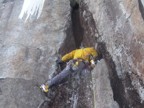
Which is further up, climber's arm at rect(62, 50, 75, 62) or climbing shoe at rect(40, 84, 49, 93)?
climbing shoe at rect(40, 84, 49, 93)

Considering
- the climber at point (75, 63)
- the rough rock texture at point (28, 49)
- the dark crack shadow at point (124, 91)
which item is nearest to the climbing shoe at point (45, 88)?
the climber at point (75, 63)

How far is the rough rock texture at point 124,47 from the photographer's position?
187 inches

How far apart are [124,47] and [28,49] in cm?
227

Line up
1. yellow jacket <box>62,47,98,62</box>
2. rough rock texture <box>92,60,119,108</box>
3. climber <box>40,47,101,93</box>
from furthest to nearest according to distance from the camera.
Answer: yellow jacket <box>62,47,98,62</box>, climber <box>40,47,101,93</box>, rough rock texture <box>92,60,119,108</box>

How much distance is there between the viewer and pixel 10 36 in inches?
279

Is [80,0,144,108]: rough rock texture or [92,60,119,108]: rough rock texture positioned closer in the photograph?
[92,60,119,108]: rough rock texture

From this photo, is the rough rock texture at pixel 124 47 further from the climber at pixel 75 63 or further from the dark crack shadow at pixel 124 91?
the climber at pixel 75 63

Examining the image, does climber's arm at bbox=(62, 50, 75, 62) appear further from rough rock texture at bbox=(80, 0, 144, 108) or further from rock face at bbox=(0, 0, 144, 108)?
rough rock texture at bbox=(80, 0, 144, 108)

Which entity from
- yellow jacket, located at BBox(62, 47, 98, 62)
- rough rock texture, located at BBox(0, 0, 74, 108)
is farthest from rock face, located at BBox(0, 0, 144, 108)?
yellow jacket, located at BBox(62, 47, 98, 62)

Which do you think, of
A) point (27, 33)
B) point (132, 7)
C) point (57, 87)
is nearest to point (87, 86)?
point (57, 87)

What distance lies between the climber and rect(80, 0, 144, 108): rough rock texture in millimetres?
280

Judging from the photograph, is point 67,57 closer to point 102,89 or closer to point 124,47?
point 124,47

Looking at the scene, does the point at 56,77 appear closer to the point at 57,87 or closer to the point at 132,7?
the point at 57,87

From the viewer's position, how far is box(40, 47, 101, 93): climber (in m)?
5.64
